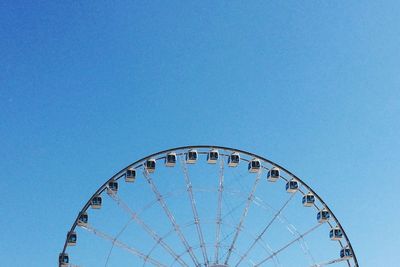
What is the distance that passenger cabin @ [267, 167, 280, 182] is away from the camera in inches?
1924

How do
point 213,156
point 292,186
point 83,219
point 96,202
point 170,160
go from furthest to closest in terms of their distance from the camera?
1. point 292,186
2. point 213,156
3. point 170,160
4. point 96,202
5. point 83,219

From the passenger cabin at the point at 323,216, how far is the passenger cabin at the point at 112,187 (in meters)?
13.8

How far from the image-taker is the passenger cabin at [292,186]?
48781 mm

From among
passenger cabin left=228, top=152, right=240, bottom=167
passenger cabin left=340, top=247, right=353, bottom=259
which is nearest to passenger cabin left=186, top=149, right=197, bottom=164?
passenger cabin left=228, top=152, right=240, bottom=167

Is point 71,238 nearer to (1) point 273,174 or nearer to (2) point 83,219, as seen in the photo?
(2) point 83,219

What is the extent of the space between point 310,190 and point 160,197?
10411mm

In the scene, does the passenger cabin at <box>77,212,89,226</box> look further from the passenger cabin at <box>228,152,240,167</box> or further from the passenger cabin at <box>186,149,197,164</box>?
the passenger cabin at <box>228,152,240,167</box>

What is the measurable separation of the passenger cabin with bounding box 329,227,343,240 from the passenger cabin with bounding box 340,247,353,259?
87 cm

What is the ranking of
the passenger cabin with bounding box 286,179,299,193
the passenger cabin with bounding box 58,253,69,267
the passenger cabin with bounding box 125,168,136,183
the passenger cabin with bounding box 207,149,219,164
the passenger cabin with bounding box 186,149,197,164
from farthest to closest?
the passenger cabin with bounding box 286,179,299,193
the passenger cabin with bounding box 207,149,219,164
the passenger cabin with bounding box 186,149,197,164
the passenger cabin with bounding box 125,168,136,183
the passenger cabin with bounding box 58,253,69,267

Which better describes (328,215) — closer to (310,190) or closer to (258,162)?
(310,190)

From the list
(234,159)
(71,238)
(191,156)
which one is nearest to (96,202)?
(71,238)

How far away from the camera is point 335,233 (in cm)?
4859

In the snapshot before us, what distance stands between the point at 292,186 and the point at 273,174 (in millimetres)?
1523

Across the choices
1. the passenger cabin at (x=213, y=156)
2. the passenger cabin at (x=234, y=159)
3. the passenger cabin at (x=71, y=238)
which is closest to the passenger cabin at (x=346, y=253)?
the passenger cabin at (x=234, y=159)
